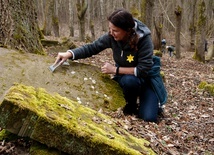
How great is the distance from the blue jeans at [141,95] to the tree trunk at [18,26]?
71.1 inches

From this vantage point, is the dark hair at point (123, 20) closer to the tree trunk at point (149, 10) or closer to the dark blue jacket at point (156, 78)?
the dark blue jacket at point (156, 78)

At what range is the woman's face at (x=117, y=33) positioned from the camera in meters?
4.38

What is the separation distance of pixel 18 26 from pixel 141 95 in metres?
2.49

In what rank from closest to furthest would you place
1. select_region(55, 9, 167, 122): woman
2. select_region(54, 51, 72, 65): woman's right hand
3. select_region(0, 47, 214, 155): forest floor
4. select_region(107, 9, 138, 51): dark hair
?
select_region(0, 47, 214, 155): forest floor → select_region(107, 9, 138, 51): dark hair → select_region(55, 9, 167, 122): woman → select_region(54, 51, 72, 65): woman's right hand

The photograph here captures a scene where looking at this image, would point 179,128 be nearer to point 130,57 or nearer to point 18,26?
point 130,57

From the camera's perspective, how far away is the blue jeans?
4.84 meters

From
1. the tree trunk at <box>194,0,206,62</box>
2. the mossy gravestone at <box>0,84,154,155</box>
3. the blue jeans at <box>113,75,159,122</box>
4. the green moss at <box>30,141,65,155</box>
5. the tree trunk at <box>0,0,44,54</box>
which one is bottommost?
the tree trunk at <box>194,0,206,62</box>

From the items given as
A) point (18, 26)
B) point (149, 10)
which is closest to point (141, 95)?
point (18, 26)

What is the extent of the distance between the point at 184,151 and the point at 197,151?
0.26 metres

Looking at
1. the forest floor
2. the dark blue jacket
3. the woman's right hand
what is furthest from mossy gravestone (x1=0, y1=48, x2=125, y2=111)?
the dark blue jacket

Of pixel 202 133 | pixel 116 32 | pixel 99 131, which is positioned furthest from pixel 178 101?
pixel 99 131

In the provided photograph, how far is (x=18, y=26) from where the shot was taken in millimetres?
5621

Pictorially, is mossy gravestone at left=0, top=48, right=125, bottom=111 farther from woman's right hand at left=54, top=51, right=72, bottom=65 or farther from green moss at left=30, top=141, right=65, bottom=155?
green moss at left=30, top=141, right=65, bottom=155

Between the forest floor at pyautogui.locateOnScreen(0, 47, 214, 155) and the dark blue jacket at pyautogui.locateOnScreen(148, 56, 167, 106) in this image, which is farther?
the dark blue jacket at pyautogui.locateOnScreen(148, 56, 167, 106)
